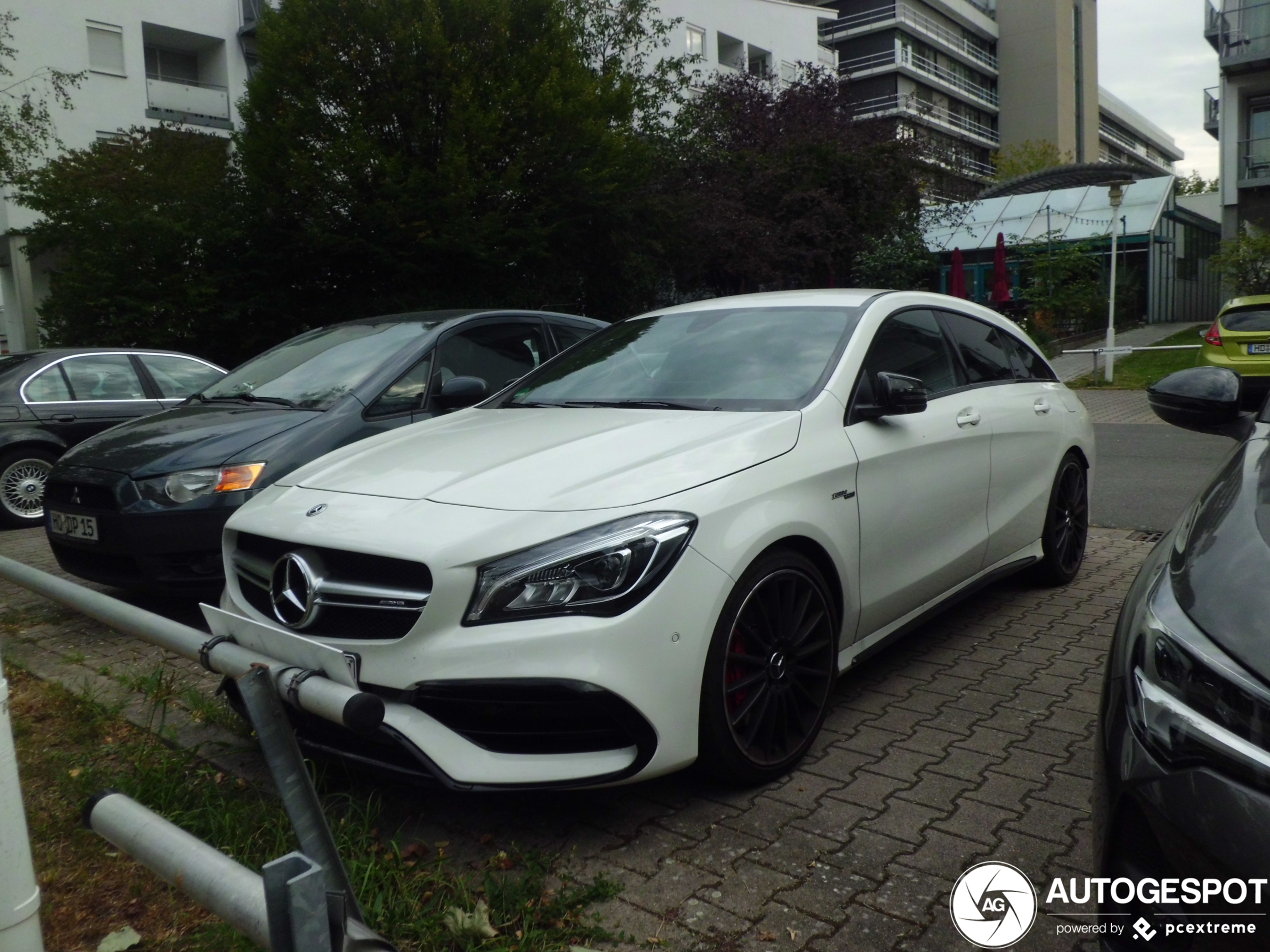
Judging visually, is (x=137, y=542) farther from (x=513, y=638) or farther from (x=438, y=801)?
(x=513, y=638)

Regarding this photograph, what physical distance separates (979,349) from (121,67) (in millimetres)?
28678

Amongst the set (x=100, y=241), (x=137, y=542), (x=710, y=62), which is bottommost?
(x=137, y=542)

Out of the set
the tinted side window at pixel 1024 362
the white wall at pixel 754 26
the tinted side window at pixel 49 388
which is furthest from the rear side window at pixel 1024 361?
the white wall at pixel 754 26

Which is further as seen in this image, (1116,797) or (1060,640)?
(1060,640)

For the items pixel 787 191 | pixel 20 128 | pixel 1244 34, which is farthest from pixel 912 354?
pixel 1244 34

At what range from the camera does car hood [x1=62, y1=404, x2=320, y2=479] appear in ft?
17.1

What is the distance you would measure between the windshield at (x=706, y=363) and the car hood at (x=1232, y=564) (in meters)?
1.60

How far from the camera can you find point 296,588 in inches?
124

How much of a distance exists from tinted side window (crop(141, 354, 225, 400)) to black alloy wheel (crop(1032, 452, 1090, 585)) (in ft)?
23.8

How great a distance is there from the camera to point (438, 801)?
3.33 meters

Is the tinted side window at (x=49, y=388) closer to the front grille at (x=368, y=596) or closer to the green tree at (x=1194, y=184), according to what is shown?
the front grille at (x=368, y=596)

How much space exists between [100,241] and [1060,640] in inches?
699

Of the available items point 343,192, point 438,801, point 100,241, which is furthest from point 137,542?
point 100,241

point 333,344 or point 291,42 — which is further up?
point 291,42
